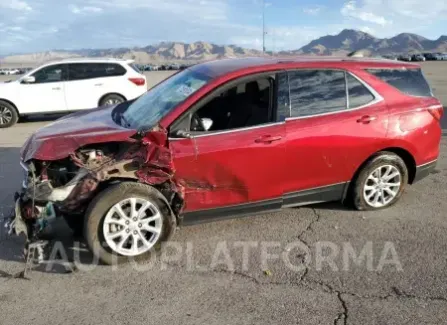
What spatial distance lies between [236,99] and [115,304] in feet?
7.81

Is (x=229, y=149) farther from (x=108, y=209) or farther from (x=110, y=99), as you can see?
(x=110, y=99)

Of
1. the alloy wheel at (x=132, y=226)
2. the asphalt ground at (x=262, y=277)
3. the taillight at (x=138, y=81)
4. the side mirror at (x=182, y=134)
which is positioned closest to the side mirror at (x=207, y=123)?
the side mirror at (x=182, y=134)

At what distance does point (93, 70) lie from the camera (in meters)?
11.3

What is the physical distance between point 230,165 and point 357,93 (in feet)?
5.46

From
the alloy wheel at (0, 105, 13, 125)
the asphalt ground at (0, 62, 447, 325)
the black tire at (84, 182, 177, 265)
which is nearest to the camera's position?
the asphalt ground at (0, 62, 447, 325)

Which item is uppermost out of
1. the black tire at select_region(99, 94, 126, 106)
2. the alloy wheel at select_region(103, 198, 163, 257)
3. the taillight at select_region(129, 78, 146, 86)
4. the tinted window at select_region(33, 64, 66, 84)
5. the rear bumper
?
the tinted window at select_region(33, 64, 66, 84)

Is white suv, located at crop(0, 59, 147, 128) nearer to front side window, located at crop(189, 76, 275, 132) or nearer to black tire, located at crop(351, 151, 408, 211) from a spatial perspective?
front side window, located at crop(189, 76, 275, 132)

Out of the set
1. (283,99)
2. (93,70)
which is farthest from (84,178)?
(93,70)

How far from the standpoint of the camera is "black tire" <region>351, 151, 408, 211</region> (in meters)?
4.74

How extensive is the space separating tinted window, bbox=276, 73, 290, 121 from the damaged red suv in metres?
0.01

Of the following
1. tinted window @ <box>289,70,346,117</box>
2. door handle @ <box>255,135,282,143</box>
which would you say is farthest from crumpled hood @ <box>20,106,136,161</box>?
tinted window @ <box>289,70,346,117</box>

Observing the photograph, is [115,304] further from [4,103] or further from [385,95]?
[4,103]

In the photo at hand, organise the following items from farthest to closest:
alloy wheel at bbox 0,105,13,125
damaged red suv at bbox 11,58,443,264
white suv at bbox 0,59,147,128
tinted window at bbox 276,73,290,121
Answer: white suv at bbox 0,59,147,128, alloy wheel at bbox 0,105,13,125, tinted window at bbox 276,73,290,121, damaged red suv at bbox 11,58,443,264

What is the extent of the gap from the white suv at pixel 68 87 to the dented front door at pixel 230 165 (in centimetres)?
753
